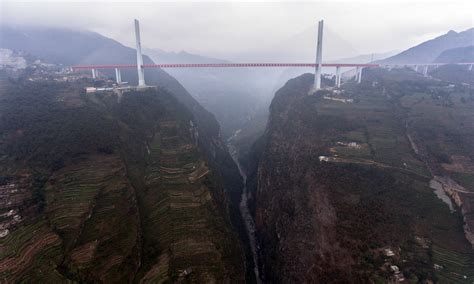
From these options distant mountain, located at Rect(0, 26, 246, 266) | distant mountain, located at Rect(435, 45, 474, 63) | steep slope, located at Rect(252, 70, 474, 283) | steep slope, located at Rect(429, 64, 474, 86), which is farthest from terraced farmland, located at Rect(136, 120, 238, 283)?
distant mountain, located at Rect(435, 45, 474, 63)

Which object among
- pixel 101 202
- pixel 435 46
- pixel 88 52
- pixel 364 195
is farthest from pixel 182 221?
pixel 435 46

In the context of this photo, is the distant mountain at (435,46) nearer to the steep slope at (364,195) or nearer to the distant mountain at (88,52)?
the steep slope at (364,195)

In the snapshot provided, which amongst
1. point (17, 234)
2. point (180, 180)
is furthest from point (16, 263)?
point (180, 180)

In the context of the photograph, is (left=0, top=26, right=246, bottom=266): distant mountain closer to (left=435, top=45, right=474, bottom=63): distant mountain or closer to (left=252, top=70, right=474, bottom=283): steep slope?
(left=252, top=70, right=474, bottom=283): steep slope

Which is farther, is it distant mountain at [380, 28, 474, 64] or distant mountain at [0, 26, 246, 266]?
distant mountain at [380, 28, 474, 64]

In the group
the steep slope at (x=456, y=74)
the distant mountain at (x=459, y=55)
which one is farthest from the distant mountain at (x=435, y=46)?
the steep slope at (x=456, y=74)

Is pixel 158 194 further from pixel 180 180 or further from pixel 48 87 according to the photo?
pixel 48 87
